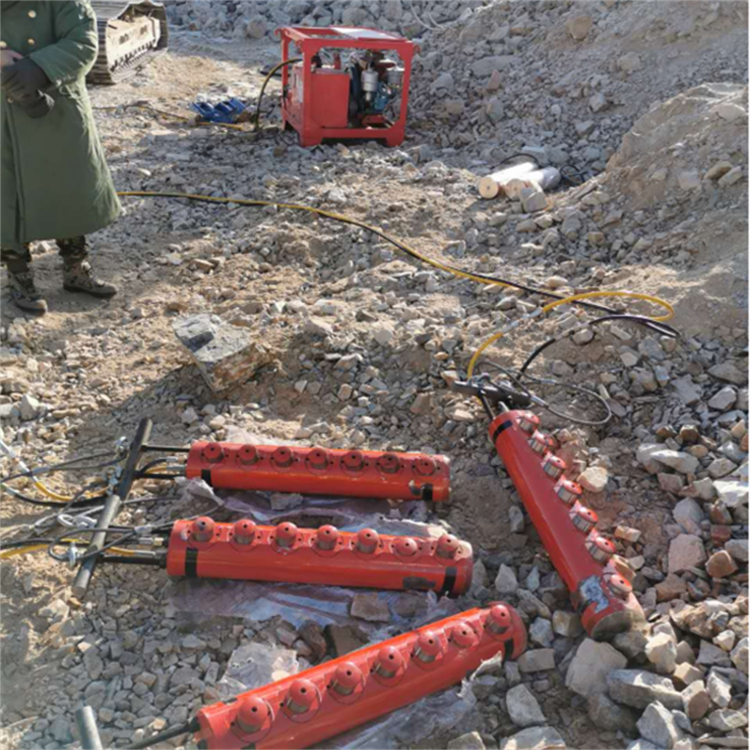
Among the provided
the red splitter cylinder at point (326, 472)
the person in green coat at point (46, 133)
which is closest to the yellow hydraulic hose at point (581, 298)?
the red splitter cylinder at point (326, 472)

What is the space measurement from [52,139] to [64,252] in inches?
28.7

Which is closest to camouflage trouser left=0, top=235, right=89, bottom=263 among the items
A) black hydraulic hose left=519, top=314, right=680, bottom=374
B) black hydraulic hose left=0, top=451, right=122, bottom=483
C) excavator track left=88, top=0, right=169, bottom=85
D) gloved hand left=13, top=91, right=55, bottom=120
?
gloved hand left=13, top=91, right=55, bottom=120

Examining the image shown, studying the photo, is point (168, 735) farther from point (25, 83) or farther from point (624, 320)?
point (25, 83)

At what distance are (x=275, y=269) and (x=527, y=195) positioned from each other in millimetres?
1749

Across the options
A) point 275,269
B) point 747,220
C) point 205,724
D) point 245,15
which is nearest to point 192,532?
point 205,724

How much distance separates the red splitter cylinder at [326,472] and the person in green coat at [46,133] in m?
1.78

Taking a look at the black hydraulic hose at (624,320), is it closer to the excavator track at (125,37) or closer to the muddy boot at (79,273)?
the muddy boot at (79,273)

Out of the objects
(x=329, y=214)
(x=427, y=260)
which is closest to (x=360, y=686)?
(x=427, y=260)

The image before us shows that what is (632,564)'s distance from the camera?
2.80 meters

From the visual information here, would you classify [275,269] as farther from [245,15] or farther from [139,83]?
[245,15]

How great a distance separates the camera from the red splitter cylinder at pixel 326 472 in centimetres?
298

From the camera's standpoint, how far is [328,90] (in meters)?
6.74

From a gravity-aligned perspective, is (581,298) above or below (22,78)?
below

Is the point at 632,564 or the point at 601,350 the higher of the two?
the point at 601,350
